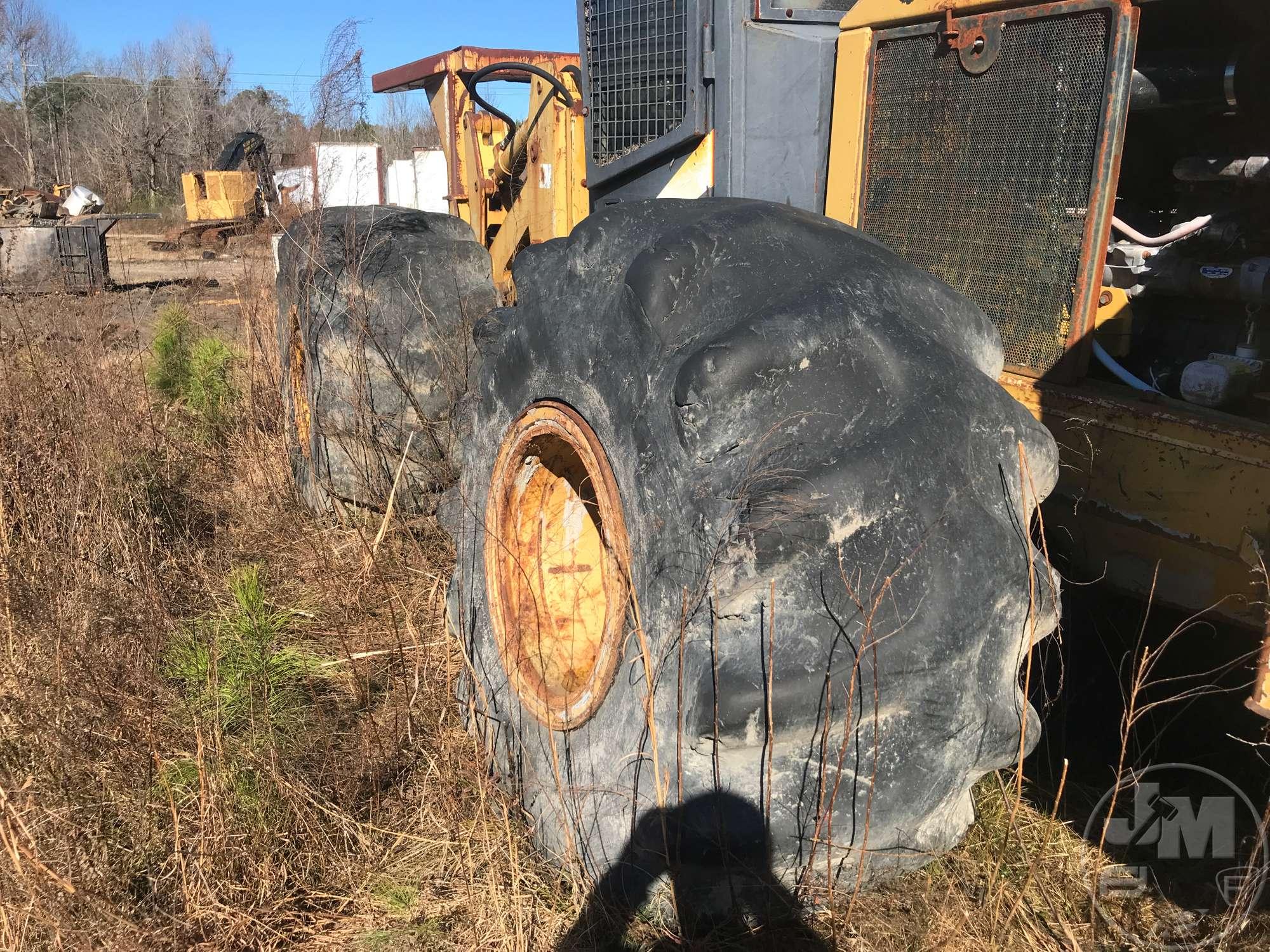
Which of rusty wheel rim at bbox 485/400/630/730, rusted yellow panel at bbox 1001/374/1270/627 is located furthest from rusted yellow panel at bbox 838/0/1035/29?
rusty wheel rim at bbox 485/400/630/730

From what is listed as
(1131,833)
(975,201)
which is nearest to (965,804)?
(1131,833)

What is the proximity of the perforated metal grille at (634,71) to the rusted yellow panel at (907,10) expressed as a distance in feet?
1.70

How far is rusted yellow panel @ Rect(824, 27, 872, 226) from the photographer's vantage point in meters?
2.48

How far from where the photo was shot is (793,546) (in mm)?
1583

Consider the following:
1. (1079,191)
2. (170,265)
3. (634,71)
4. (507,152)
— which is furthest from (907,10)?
(170,265)

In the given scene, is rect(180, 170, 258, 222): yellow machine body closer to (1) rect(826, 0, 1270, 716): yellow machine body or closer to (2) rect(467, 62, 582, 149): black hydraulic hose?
(2) rect(467, 62, 582, 149): black hydraulic hose

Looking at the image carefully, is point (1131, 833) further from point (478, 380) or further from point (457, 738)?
point (478, 380)

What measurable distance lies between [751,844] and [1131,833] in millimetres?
1183

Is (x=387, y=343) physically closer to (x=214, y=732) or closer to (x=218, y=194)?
(x=214, y=732)

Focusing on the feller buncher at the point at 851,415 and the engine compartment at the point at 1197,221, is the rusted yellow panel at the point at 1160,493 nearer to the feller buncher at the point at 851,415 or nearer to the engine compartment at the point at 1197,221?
the feller buncher at the point at 851,415

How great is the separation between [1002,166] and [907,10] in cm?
45

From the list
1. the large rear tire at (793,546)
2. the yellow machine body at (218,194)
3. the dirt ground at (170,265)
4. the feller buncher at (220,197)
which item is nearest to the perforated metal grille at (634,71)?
the large rear tire at (793,546)

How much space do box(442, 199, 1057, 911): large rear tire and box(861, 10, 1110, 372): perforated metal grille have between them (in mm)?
350

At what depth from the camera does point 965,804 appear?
A: 1842 millimetres
